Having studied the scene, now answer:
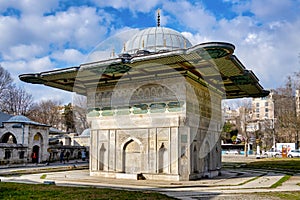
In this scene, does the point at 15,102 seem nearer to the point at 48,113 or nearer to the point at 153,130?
the point at 48,113

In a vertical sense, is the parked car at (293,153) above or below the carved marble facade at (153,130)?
below

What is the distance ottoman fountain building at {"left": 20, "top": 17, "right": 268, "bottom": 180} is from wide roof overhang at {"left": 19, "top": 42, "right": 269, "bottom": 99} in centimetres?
3

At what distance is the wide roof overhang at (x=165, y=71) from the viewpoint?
35.9 feet

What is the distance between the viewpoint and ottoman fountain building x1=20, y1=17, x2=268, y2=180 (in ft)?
41.9

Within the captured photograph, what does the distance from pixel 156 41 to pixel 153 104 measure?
3.41m

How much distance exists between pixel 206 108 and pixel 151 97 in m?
2.97

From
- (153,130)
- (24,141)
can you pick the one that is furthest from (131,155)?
(24,141)

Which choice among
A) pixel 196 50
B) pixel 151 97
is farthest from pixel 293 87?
pixel 196 50

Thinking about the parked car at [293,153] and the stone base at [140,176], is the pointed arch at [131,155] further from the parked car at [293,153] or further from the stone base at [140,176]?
the parked car at [293,153]

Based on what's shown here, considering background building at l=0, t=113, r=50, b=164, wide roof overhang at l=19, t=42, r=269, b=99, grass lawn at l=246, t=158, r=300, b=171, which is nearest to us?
wide roof overhang at l=19, t=42, r=269, b=99

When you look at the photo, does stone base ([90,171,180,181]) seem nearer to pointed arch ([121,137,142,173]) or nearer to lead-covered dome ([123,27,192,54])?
pointed arch ([121,137,142,173])

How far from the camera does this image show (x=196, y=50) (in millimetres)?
10398

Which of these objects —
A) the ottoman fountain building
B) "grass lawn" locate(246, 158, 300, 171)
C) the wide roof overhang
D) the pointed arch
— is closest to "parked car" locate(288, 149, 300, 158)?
"grass lawn" locate(246, 158, 300, 171)

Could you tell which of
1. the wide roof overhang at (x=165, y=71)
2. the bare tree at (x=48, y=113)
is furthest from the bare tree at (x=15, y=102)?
the wide roof overhang at (x=165, y=71)
